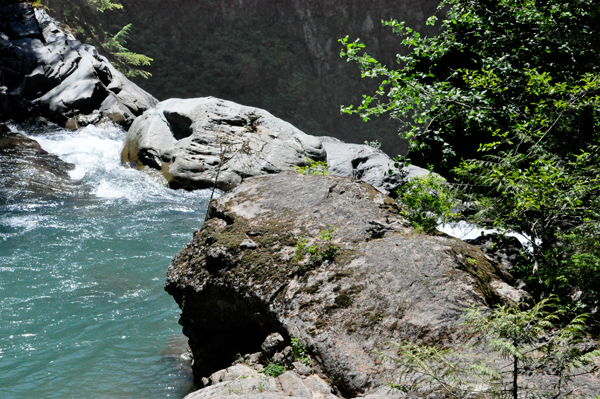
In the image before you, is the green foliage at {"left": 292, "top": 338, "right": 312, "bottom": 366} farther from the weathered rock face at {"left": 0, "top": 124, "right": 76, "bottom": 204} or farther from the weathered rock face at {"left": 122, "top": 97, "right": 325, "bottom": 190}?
the weathered rock face at {"left": 0, "top": 124, "right": 76, "bottom": 204}

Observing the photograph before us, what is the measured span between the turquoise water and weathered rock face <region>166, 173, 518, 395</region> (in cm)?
97

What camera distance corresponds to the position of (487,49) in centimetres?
486

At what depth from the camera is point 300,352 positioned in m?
3.15

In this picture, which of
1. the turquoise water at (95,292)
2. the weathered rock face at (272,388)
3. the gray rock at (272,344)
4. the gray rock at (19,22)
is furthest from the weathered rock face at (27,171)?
the weathered rock face at (272,388)

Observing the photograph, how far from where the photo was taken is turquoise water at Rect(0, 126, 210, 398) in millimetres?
4371

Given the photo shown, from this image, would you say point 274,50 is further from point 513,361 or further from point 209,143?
point 513,361

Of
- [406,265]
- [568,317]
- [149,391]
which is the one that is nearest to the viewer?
[568,317]

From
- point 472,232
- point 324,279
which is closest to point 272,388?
point 324,279

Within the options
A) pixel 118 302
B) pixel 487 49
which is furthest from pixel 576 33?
pixel 118 302

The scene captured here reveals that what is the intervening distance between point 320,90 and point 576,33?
23490 millimetres

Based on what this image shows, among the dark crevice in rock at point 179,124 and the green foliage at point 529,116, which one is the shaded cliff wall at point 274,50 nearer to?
the dark crevice in rock at point 179,124

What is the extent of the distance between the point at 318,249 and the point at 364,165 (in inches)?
275

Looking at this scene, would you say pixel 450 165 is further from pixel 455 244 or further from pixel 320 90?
pixel 320 90

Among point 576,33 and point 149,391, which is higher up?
point 576,33
